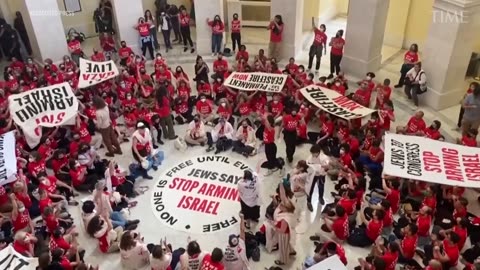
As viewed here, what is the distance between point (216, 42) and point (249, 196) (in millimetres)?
8402

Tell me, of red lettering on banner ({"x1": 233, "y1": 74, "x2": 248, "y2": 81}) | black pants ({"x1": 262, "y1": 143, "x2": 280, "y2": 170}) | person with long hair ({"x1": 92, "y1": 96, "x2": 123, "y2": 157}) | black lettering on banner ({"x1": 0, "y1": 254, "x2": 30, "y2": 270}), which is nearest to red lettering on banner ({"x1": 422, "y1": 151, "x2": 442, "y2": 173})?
black pants ({"x1": 262, "y1": 143, "x2": 280, "y2": 170})

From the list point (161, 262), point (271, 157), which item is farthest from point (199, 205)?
point (161, 262)

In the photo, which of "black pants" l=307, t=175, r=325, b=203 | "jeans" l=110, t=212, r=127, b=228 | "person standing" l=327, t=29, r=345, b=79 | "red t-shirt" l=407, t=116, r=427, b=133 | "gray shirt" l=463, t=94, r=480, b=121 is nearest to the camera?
"jeans" l=110, t=212, r=127, b=228

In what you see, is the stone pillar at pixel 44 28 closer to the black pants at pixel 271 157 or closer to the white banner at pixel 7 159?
the white banner at pixel 7 159

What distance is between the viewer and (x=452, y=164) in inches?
371

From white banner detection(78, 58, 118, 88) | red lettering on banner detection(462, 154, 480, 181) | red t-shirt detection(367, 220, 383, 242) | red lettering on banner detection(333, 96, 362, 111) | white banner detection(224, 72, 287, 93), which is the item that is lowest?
red t-shirt detection(367, 220, 383, 242)

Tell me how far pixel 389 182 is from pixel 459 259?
1.80 m

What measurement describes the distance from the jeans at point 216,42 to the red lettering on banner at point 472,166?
9.15m

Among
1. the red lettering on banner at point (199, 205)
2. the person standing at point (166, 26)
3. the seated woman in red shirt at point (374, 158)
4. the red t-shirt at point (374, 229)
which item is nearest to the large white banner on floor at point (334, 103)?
the seated woman in red shirt at point (374, 158)

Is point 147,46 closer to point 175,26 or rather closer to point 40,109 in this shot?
point 175,26

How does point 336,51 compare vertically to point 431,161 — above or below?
above

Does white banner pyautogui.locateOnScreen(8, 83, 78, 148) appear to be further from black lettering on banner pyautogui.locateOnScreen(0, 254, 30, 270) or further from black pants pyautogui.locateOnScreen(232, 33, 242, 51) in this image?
A: black pants pyautogui.locateOnScreen(232, 33, 242, 51)

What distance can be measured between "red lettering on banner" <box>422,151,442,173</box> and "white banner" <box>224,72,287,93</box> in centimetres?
423

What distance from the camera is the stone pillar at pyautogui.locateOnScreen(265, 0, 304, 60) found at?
15.1m
